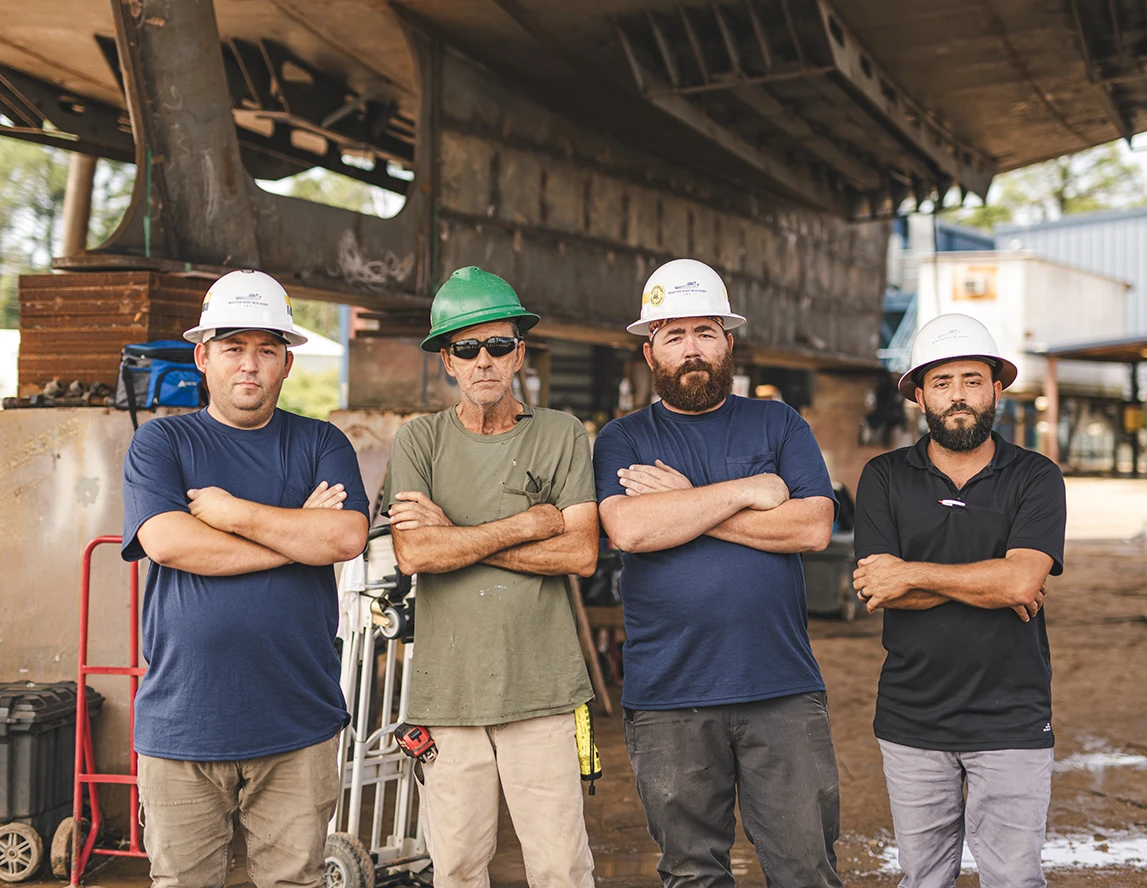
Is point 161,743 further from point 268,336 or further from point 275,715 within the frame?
point 268,336

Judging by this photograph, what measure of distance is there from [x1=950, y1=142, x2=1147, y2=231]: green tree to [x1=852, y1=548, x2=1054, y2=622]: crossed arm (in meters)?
56.8

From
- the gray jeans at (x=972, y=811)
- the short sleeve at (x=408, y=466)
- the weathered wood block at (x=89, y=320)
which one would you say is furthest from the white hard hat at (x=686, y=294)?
the weathered wood block at (x=89, y=320)

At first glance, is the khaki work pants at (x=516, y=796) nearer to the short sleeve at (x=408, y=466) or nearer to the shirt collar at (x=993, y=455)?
the short sleeve at (x=408, y=466)

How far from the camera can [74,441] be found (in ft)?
20.5

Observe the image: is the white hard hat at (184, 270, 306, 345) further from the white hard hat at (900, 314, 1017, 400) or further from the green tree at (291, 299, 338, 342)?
the green tree at (291, 299, 338, 342)

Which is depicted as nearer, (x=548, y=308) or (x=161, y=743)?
(x=161, y=743)

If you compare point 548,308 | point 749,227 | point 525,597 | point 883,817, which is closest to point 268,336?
point 525,597

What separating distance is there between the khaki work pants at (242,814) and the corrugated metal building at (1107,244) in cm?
4567

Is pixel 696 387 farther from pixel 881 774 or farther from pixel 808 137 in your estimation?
pixel 808 137

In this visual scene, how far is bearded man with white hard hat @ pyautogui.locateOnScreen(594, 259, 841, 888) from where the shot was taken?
12.4ft

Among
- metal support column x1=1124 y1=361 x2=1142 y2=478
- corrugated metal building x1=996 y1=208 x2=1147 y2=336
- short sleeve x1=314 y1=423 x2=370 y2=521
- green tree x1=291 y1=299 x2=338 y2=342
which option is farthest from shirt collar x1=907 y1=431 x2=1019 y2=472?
green tree x1=291 y1=299 x2=338 y2=342

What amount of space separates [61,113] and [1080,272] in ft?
116

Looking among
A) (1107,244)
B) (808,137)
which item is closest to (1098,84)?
(808,137)

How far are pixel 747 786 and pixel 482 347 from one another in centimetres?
175
